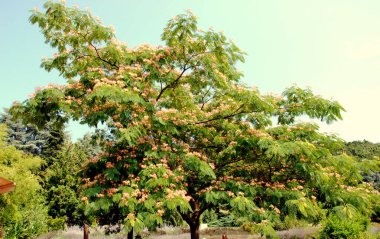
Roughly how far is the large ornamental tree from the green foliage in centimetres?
1589

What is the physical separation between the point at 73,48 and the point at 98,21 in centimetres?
143

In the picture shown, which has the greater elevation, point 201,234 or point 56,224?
point 56,224

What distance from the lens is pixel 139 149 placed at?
34.0 ft

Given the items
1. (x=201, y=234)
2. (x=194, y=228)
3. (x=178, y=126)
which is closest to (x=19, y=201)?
(x=201, y=234)

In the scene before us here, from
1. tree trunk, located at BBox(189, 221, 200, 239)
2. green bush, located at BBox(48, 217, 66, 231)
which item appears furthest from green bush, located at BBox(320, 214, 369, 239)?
green bush, located at BBox(48, 217, 66, 231)

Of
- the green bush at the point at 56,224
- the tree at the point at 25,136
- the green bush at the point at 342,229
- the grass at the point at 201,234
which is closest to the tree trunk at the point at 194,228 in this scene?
the green bush at the point at 342,229

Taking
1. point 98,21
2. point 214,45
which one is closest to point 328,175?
point 214,45

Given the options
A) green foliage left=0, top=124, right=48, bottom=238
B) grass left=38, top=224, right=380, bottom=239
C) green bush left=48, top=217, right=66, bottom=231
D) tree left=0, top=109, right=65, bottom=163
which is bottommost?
grass left=38, top=224, right=380, bottom=239

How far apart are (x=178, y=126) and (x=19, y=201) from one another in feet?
64.6

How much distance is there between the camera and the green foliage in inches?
935

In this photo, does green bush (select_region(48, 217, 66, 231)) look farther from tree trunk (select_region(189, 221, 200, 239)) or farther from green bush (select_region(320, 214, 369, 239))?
green bush (select_region(320, 214, 369, 239))

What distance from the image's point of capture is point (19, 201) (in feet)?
81.4

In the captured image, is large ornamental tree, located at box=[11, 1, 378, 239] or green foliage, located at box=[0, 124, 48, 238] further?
green foliage, located at box=[0, 124, 48, 238]

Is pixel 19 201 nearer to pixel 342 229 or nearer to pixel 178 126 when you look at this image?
pixel 178 126
